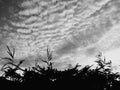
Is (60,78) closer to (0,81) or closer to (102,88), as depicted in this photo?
(102,88)

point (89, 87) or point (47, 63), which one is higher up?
point (47, 63)

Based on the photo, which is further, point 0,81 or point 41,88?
point 0,81

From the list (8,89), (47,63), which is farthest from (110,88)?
(8,89)

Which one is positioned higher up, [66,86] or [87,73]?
[87,73]

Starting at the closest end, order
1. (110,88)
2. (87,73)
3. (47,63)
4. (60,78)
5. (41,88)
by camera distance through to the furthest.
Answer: (41,88) → (60,78) → (87,73) → (110,88) → (47,63)

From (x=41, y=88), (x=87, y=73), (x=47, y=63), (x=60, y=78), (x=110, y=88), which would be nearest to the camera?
(x=41, y=88)

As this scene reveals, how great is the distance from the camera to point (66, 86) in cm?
735

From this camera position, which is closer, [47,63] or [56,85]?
[56,85]

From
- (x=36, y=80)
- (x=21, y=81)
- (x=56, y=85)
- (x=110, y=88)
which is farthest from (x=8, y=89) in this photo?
(x=110, y=88)

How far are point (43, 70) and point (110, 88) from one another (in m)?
3.91

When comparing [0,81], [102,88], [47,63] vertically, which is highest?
[47,63]

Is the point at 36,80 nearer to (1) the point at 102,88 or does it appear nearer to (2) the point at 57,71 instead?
(2) the point at 57,71

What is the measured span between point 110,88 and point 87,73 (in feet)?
5.84

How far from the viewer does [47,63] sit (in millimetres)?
9672
